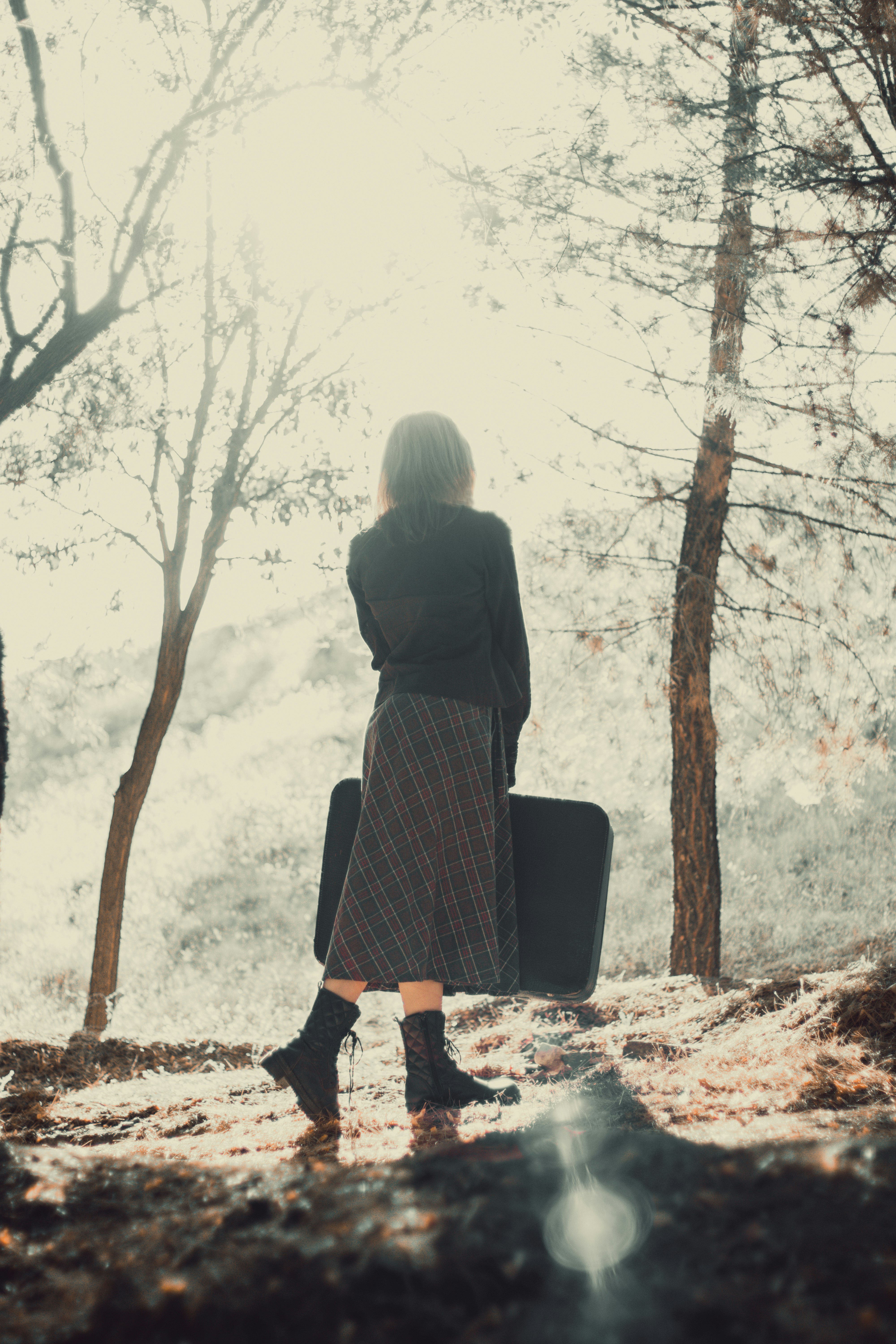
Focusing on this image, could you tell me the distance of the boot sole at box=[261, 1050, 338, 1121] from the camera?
2.34m

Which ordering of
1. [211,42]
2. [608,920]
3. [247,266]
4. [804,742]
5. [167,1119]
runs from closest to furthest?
[167,1119] < [211,42] < [804,742] < [247,266] < [608,920]

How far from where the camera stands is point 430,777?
2572 millimetres

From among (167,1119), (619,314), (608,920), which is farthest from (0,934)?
(619,314)

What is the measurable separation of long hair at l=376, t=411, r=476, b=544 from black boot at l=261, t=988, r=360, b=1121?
1.42 meters

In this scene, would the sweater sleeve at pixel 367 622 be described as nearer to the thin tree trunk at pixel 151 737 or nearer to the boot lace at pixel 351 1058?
the boot lace at pixel 351 1058

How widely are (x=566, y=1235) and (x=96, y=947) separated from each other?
18.8 feet

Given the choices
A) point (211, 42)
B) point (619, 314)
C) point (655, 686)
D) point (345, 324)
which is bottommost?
point (655, 686)

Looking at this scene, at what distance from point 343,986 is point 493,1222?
1.19m

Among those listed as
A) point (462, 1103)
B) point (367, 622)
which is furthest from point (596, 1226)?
point (367, 622)

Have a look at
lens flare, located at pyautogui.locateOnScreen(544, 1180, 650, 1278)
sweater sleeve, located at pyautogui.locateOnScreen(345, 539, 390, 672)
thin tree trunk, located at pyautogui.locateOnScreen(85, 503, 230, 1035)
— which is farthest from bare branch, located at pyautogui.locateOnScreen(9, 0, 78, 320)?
lens flare, located at pyautogui.locateOnScreen(544, 1180, 650, 1278)

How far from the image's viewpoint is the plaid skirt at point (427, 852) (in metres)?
2.51

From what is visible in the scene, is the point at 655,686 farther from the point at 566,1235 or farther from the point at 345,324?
the point at 566,1235

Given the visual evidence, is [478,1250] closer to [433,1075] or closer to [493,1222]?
[493,1222]

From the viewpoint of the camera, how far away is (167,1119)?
281cm
